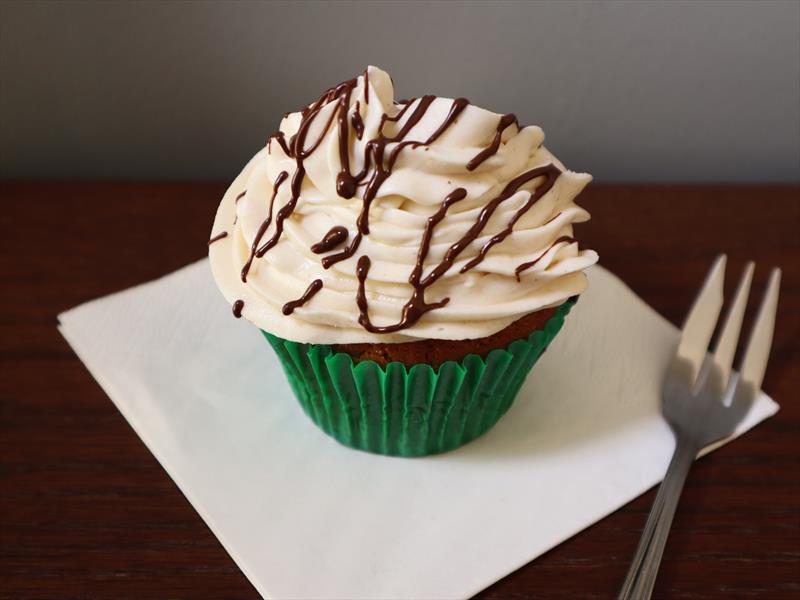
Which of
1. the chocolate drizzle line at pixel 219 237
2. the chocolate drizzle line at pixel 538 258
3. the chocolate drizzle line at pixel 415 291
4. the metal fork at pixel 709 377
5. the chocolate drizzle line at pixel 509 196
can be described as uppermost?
the chocolate drizzle line at pixel 509 196

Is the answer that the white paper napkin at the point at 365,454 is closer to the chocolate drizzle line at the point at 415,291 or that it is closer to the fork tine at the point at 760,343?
the fork tine at the point at 760,343

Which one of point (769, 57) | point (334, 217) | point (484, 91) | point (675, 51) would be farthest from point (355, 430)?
point (769, 57)

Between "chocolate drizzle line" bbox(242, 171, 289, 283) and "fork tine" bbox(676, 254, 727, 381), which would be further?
"fork tine" bbox(676, 254, 727, 381)

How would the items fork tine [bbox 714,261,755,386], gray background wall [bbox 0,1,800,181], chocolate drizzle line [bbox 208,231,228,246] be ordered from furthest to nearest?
gray background wall [bbox 0,1,800,181] < fork tine [bbox 714,261,755,386] < chocolate drizzle line [bbox 208,231,228,246]

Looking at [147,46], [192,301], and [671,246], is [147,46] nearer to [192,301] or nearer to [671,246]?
[192,301]

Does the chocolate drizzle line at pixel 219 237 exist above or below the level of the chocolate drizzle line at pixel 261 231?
below

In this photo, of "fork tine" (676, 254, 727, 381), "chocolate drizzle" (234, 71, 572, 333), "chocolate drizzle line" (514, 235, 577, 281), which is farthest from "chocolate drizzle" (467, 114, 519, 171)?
"fork tine" (676, 254, 727, 381)

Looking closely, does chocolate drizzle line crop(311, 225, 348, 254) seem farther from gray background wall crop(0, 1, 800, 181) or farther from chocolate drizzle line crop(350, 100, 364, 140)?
gray background wall crop(0, 1, 800, 181)

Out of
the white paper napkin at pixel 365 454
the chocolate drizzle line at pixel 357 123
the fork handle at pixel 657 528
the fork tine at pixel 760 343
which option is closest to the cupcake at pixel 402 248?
the chocolate drizzle line at pixel 357 123
